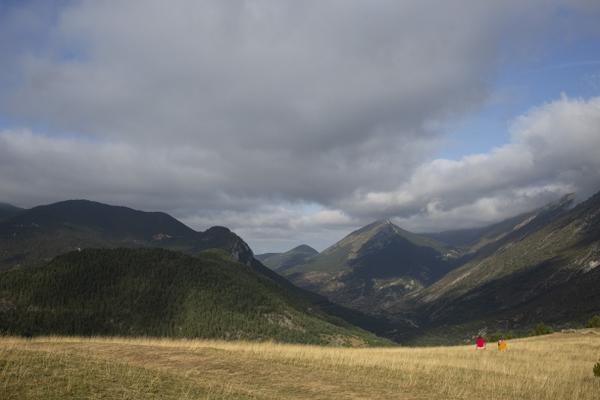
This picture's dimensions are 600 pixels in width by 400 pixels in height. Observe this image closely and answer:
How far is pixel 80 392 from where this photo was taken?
1229 centimetres

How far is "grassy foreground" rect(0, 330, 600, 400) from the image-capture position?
1321 centimetres

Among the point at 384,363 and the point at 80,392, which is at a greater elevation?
the point at 80,392

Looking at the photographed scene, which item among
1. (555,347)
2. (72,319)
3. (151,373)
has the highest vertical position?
(151,373)

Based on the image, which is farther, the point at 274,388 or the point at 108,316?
the point at 108,316

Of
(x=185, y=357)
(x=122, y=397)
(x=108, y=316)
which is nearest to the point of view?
(x=122, y=397)

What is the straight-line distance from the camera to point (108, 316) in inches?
7859

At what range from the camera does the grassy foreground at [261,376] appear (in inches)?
520

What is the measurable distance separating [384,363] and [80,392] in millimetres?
16620

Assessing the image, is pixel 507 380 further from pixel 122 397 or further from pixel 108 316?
pixel 108 316

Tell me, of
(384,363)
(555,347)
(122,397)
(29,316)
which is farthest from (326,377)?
(29,316)

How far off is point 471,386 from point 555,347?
23.2 meters

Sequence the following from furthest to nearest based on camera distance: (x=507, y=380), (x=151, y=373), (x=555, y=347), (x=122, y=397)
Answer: (x=555, y=347) → (x=507, y=380) → (x=151, y=373) → (x=122, y=397)

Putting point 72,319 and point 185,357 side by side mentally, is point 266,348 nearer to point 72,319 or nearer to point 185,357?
point 185,357

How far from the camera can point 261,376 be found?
18281mm
